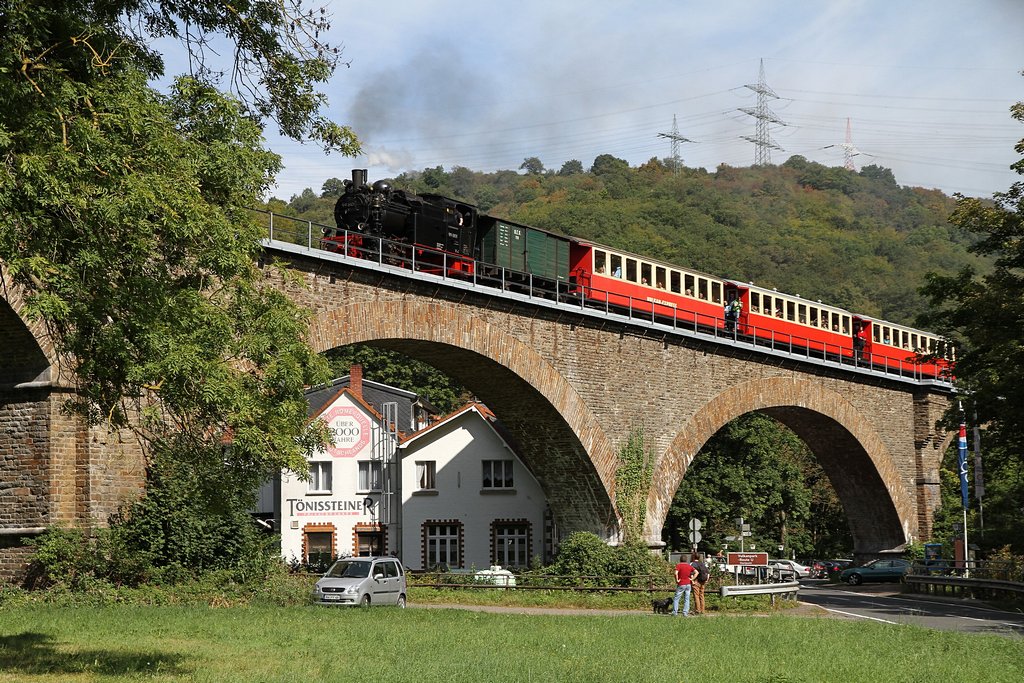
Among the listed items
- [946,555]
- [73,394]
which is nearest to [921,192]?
[946,555]

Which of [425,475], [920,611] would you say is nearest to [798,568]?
[425,475]

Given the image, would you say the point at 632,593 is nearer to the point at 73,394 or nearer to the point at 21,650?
the point at 73,394

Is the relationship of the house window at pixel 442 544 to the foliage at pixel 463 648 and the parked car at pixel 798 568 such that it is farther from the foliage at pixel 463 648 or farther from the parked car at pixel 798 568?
the foliage at pixel 463 648

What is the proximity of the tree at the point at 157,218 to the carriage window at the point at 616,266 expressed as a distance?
19.9 metres

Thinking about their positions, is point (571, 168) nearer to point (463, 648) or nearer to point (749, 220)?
point (749, 220)

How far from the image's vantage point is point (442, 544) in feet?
140

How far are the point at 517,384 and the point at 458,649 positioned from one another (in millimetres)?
14897

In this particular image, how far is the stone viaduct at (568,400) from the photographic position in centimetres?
2033

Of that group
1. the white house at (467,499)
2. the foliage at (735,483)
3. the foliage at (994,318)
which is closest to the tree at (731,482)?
the foliage at (735,483)

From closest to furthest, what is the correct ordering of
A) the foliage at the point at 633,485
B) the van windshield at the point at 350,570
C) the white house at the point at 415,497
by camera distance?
the van windshield at the point at 350,570 < the foliage at the point at 633,485 < the white house at the point at 415,497

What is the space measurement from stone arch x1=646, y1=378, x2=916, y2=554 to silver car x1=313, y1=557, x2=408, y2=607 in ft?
31.5

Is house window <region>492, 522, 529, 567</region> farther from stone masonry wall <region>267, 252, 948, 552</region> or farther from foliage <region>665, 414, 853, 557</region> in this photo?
stone masonry wall <region>267, 252, 948, 552</region>

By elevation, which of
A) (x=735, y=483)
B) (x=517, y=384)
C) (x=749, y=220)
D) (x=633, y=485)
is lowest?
(x=735, y=483)

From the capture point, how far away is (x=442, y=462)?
43.2 meters
